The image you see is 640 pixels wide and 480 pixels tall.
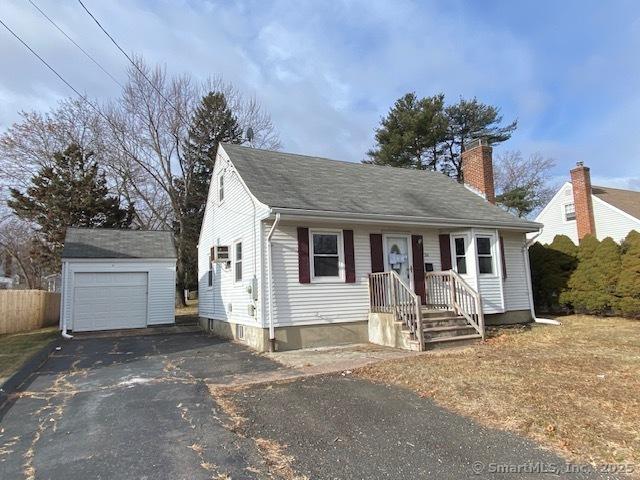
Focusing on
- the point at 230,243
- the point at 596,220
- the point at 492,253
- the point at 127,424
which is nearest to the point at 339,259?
the point at 230,243

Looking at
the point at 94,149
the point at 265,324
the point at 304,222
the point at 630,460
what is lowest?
the point at 630,460

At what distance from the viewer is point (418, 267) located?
38.2ft

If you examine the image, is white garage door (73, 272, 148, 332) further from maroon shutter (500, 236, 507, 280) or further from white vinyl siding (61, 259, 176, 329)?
maroon shutter (500, 236, 507, 280)

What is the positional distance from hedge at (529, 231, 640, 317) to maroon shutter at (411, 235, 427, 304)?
584 cm

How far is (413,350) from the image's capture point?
9.04 meters

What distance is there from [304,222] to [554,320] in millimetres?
8597

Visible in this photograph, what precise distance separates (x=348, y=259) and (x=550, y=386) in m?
5.62

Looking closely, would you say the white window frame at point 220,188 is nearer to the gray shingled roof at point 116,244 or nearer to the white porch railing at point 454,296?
the gray shingled roof at point 116,244

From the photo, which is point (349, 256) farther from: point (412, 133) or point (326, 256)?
point (412, 133)

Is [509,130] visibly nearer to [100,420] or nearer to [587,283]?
[587,283]

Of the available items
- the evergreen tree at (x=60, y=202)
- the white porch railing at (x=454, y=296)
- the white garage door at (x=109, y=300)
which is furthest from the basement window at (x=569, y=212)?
the evergreen tree at (x=60, y=202)

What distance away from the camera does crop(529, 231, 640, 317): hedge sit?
12.3m

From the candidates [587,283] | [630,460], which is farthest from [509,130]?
[630,460]

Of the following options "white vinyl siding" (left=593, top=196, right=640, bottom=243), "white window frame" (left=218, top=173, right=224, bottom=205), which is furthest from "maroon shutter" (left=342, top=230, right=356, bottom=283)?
"white vinyl siding" (left=593, top=196, right=640, bottom=243)
